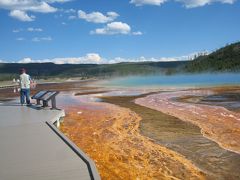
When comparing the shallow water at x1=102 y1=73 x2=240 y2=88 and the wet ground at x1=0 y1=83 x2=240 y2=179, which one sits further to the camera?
the shallow water at x1=102 y1=73 x2=240 y2=88

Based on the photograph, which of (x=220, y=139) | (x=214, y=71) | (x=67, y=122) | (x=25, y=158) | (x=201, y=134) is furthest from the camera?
(x=214, y=71)

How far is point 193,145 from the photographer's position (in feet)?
41.1

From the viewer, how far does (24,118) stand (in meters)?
14.6

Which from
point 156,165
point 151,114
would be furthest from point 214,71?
point 156,165

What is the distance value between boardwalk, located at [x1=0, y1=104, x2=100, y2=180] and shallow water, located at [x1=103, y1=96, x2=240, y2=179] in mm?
3372

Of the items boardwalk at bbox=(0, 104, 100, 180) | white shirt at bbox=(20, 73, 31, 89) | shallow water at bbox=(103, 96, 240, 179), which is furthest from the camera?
white shirt at bbox=(20, 73, 31, 89)

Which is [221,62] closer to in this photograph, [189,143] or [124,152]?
[189,143]

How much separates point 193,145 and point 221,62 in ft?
530

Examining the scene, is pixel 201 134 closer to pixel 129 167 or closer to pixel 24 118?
pixel 129 167

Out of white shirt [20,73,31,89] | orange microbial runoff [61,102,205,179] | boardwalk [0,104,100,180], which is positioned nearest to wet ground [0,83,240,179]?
orange microbial runoff [61,102,205,179]

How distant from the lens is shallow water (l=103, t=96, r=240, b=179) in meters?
9.78

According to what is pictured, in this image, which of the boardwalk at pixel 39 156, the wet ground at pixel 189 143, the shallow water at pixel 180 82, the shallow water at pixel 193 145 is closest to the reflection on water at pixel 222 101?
the wet ground at pixel 189 143

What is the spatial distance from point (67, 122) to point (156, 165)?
8.45m

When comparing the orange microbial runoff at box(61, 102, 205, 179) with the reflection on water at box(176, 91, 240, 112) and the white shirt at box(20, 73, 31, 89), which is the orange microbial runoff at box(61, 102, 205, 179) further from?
the reflection on water at box(176, 91, 240, 112)
